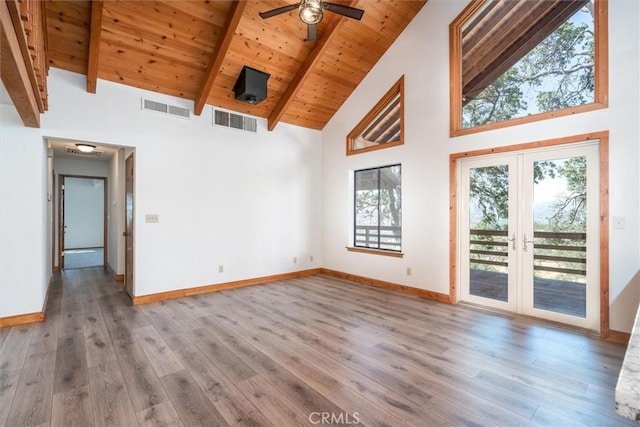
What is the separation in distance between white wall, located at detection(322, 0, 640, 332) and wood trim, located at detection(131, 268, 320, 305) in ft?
2.79

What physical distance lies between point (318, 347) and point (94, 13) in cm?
427

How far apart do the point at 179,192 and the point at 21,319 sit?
241 centimetres

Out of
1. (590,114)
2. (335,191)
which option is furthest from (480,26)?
(335,191)

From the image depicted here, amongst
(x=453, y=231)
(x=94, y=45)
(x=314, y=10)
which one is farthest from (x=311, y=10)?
(x=453, y=231)

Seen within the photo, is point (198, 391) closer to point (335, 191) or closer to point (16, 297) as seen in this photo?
point (16, 297)

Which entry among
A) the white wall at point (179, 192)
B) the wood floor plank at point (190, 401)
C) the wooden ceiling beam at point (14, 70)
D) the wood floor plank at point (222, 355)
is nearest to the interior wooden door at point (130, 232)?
the white wall at point (179, 192)

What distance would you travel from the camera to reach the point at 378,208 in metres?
5.82

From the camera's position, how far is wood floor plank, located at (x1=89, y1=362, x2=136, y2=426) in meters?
1.94

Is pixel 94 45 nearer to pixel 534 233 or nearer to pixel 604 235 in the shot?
pixel 534 233

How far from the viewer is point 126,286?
4.97 meters

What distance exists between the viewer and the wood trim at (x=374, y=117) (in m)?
5.12

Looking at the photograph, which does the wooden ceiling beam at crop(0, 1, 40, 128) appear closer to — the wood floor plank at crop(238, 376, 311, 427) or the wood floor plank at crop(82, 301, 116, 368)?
the wood floor plank at crop(82, 301, 116, 368)

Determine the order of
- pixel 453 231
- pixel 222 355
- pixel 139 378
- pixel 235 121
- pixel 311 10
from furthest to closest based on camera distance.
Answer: pixel 235 121, pixel 453 231, pixel 311 10, pixel 222 355, pixel 139 378

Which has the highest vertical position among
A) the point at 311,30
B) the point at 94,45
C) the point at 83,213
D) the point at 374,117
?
the point at 311,30
